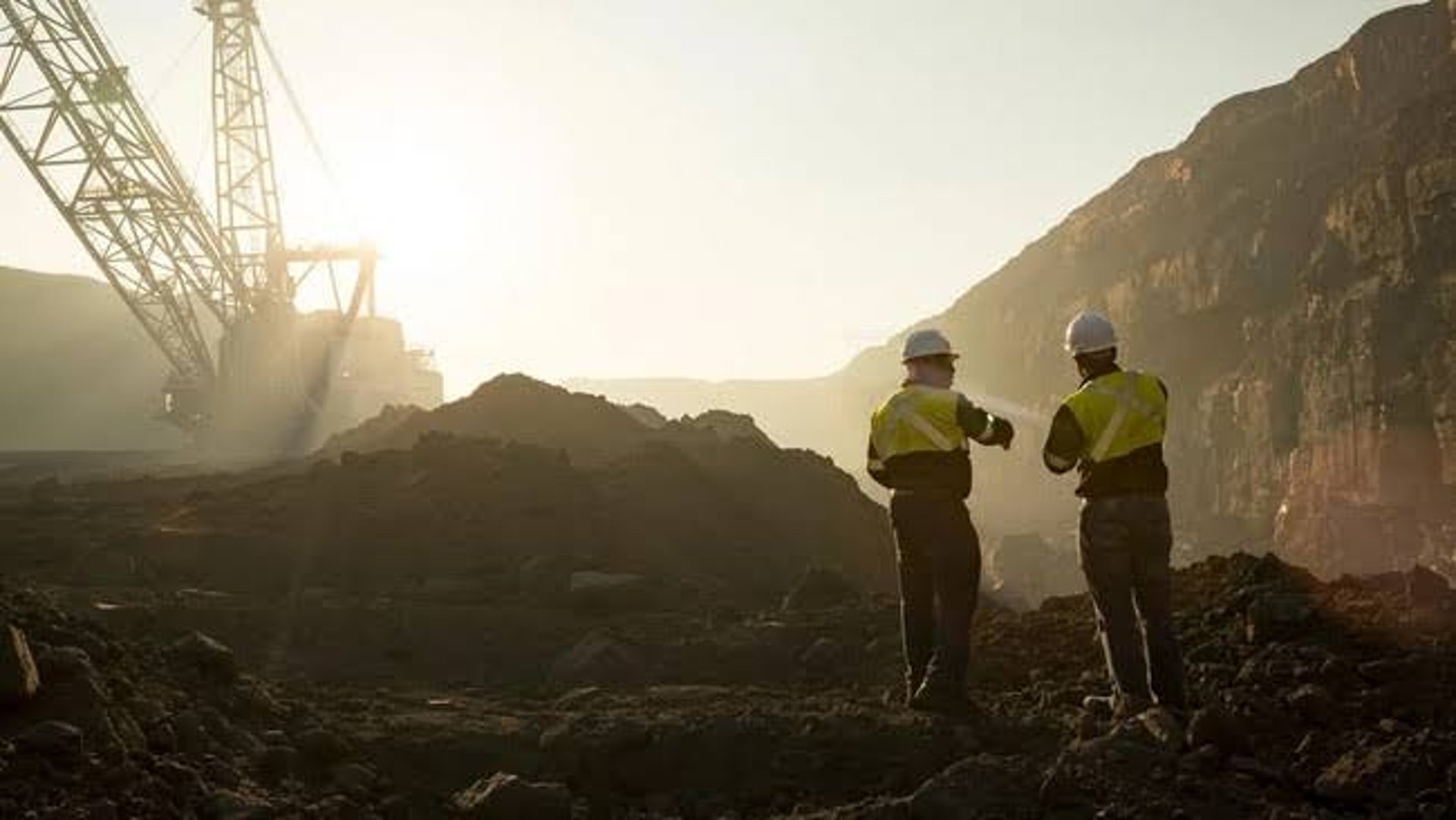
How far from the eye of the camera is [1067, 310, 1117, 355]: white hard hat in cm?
546

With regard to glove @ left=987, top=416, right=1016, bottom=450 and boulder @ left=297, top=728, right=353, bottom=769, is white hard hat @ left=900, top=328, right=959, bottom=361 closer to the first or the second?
glove @ left=987, top=416, right=1016, bottom=450

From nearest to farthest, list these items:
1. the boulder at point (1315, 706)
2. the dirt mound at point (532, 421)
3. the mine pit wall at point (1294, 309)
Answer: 1. the boulder at point (1315, 706)
2. the dirt mound at point (532, 421)
3. the mine pit wall at point (1294, 309)

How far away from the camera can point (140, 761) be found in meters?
4.15

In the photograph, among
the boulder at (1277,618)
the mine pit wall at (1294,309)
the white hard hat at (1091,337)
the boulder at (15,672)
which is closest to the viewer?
the boulder at (15,672)

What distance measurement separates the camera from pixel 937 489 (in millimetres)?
5742

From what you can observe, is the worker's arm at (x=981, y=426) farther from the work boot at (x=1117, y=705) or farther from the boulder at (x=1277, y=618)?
the boulder at (x=1277, y=618)

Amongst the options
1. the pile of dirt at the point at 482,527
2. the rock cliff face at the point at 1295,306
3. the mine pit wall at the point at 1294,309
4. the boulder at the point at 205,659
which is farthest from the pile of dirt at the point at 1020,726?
the mine pit wall at the point at 1294,309

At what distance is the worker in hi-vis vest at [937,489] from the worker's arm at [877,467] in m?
0.02

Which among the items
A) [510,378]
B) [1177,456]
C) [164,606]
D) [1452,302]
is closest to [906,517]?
[164,606]

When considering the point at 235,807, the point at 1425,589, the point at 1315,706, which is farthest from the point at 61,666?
the point at 1425,589

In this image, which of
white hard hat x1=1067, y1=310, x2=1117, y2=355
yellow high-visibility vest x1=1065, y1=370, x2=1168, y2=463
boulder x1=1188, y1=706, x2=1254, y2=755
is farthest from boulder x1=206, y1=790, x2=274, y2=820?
white hard hat x1=1067, y1=310, x2=1117, y2=355

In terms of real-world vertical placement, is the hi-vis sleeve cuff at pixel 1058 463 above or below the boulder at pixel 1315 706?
above

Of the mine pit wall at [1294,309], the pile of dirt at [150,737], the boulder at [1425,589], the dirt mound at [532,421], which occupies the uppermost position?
the mine pit wall at [1294,309]

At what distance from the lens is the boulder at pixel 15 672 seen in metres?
4.18
